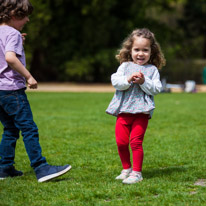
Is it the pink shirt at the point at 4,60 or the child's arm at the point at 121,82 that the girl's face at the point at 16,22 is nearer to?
the pink shirt at the point at 4,60

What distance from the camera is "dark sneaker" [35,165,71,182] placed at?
402 centimetres

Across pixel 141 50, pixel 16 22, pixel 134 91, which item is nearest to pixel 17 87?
pixel 16 22

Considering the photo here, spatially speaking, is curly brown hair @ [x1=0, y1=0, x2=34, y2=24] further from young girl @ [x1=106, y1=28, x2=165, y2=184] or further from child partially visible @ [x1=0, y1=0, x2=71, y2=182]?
young girl @ [x1=106, y1=28, x2=165, y2=184]

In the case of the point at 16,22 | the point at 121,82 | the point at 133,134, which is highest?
the point at 16,22

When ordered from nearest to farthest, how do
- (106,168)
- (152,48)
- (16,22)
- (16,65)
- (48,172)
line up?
(16,65) → (48,172) → (16,22) → (152,48) → (106,168)

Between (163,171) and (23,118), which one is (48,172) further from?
(163,171)

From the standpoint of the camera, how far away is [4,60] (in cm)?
406

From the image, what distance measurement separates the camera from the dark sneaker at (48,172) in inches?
158

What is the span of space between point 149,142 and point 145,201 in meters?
3.13

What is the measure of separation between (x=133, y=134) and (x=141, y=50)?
834 millimetres

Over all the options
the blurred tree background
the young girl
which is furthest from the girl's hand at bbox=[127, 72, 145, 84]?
the blurred tree background

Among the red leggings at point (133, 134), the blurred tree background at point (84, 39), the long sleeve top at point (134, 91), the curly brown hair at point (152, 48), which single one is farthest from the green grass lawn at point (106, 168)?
the blurred tree background at point (84, 39)

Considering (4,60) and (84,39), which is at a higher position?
(4,60)

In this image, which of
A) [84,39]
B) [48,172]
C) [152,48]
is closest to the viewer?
[48,172]
